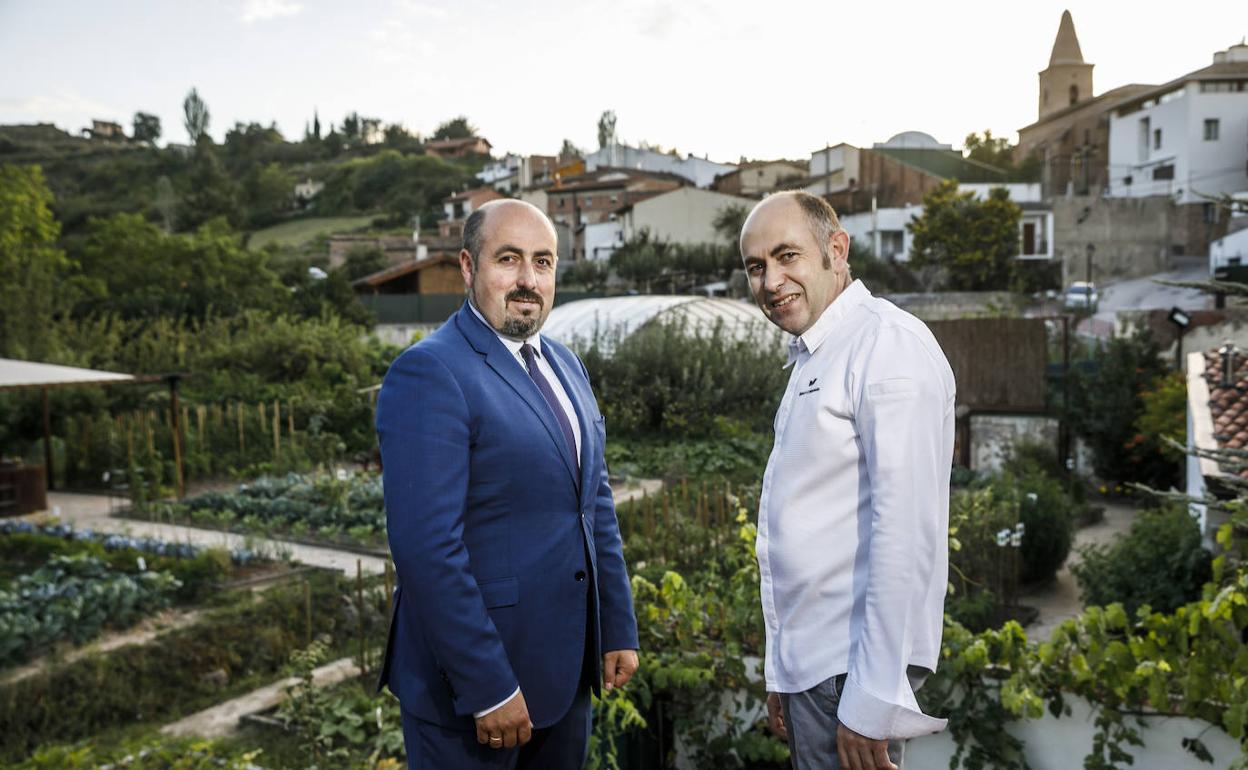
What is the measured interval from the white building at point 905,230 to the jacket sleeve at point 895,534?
33032 mm

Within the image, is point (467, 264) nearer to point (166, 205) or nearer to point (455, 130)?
point (166, 205)

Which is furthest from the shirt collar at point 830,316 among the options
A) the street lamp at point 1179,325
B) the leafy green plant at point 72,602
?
the street lamp at point 1179,325

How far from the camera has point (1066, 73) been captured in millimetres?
61406

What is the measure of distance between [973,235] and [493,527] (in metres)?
31.8

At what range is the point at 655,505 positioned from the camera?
29.2 ft

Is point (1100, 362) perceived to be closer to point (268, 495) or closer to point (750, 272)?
point (268, 495)

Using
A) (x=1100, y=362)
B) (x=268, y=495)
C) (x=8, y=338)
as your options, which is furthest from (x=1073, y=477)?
(x=8, y=338)

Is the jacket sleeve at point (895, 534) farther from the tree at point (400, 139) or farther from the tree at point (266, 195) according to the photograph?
the tree at point (400, 139)

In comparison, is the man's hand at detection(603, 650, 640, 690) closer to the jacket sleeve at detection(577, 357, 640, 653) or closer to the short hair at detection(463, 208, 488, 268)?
the jacket sleeve at detection(577, 357, 640, 653)

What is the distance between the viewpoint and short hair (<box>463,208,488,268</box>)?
2.12m

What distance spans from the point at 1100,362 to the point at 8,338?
53.8 ft

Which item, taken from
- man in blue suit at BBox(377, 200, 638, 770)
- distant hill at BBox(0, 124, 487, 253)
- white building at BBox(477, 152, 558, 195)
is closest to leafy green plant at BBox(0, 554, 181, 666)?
man in blue suit at BBox(377, 200, 638, 770)

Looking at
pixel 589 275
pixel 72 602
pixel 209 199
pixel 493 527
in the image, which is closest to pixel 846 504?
A: pixel 493 527

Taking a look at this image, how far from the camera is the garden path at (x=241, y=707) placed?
4.95 metres
